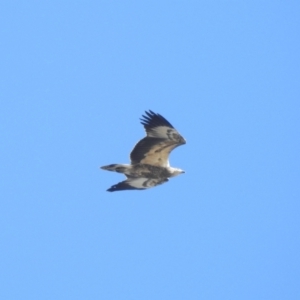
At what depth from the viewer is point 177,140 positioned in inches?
1670

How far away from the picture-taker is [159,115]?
41.9 metres

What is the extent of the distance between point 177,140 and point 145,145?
3.04ft

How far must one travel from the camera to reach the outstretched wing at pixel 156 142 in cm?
4203

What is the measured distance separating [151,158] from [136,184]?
0.98m

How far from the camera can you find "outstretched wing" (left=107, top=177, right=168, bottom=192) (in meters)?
43.0

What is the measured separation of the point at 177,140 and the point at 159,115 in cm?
99

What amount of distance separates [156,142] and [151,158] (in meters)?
0.63

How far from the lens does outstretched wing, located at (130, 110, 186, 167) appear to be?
138 ft

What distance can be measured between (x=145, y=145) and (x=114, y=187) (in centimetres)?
165

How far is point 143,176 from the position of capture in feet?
141

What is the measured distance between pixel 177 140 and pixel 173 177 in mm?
1259

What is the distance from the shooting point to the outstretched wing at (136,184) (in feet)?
141

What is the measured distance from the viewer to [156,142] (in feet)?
139

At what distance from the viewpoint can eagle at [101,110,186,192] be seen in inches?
1657
